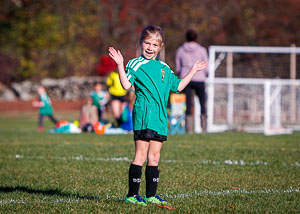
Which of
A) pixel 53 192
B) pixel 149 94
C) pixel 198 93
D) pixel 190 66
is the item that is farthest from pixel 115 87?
pixel 149 94

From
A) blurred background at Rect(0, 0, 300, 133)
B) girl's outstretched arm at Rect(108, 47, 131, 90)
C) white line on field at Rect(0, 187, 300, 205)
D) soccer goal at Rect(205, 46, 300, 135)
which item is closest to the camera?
girl's outstretched arm at Rect(108, 47, 131, 90)

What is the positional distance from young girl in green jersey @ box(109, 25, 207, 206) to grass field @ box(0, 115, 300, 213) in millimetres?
282

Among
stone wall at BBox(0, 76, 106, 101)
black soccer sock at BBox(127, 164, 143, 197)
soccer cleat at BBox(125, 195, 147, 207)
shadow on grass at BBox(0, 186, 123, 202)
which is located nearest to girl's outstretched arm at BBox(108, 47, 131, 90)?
black soccer sock at BBox(127, 164, 143, 197)

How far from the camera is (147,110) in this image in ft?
17.6

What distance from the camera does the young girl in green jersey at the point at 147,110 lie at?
540cm

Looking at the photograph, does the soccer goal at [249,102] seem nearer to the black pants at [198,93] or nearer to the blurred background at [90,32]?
the black pants at [198,93]

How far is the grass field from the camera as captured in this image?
544cm

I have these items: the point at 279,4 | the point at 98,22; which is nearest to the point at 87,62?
the point at 98,22

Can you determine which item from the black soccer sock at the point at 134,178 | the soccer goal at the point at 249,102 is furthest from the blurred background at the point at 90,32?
the black soccer sock at the point at 134,178

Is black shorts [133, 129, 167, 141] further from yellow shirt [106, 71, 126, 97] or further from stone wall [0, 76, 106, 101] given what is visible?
stone wall [0, 76, 106, 101]

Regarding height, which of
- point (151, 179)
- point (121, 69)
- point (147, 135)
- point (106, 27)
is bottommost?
point (151, 179)

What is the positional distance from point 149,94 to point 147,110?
6.3 inches

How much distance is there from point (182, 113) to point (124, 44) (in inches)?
967

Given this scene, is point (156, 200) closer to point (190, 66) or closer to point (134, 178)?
point (134, 178)
